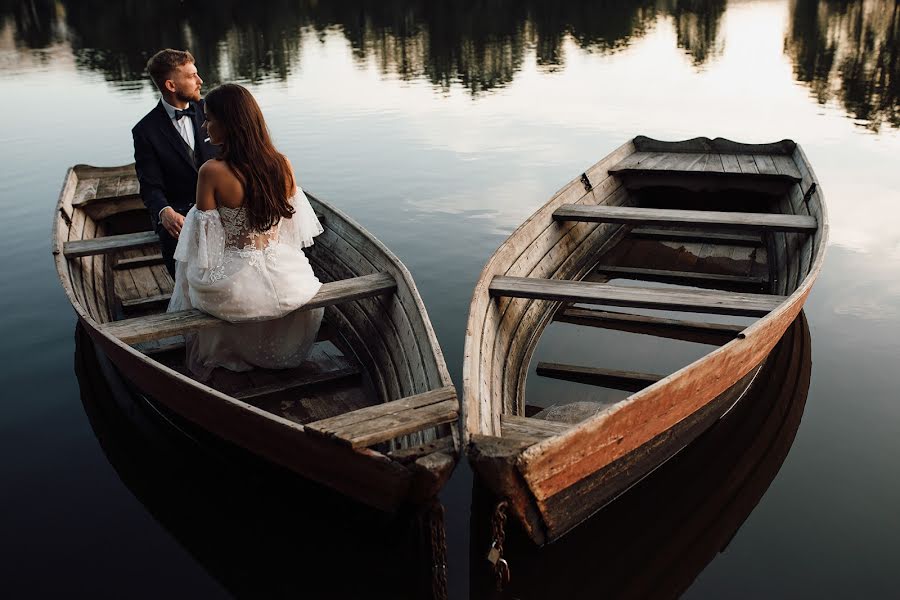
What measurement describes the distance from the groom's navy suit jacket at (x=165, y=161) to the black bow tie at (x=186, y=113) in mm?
24

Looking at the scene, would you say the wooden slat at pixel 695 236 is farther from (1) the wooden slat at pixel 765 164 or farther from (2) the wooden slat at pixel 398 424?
(2) the wooden slat at pixel 398 424

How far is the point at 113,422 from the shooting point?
5.05 m

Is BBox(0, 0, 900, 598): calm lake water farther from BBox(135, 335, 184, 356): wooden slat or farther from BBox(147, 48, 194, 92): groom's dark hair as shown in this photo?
BBox(147, 48, 194, 92): groom's dark hair

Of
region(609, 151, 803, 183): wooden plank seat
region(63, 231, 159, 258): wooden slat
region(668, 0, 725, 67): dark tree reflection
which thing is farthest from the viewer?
region(668, 0, 725, 67): dark tree reflection

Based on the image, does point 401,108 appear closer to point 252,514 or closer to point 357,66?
point 357,66

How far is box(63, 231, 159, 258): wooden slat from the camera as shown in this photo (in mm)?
5504

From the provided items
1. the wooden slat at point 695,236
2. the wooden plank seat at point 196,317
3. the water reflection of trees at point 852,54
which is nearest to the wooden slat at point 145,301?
the wooden plank seat at point 196,317

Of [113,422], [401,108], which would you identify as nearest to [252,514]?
[113,422]

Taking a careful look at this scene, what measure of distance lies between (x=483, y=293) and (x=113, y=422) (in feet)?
8.91

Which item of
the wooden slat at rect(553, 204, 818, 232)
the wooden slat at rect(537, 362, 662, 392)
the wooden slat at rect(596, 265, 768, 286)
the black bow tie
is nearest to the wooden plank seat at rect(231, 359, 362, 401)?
the wooden slat at rect(537, 362, 662, 392)

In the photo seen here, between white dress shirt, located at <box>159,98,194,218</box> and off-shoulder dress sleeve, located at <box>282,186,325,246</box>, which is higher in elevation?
white dress shirt, located at <box>159,98,194,218</box>

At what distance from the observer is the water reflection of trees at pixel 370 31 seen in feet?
69.7

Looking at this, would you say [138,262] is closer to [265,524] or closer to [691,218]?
Answer: [265,524]

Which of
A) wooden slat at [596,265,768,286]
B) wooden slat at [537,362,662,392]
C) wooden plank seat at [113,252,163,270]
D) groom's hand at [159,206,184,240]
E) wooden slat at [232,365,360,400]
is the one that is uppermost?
groom's hand at [159,206,184,240]
